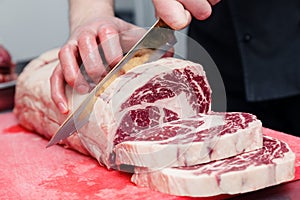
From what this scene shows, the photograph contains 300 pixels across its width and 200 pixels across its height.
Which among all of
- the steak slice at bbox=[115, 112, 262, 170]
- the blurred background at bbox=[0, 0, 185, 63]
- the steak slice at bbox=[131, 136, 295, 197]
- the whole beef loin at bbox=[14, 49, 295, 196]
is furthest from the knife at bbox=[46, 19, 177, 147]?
the blurred background at bbox=[0, 0, 185, 63]

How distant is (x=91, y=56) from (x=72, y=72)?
4.0 inches

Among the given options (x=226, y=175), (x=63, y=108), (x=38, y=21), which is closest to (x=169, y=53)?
(x=63, y=108)

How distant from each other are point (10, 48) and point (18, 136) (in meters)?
2.90

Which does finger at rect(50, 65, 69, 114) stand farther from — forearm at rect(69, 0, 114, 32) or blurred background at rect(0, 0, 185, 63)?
blurred background at rect(0, 0, 185, 63)

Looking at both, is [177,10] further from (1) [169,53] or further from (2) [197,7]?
(1) [169,53]

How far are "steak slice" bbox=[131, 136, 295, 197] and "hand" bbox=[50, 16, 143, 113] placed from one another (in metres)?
0.50

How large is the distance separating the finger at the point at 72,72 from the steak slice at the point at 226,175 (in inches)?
20.1

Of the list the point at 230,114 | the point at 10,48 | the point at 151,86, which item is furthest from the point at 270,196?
the point at 10,48

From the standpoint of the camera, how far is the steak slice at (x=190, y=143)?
1794mm

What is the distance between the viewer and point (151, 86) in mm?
2076

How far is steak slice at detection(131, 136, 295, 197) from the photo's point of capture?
1.70m

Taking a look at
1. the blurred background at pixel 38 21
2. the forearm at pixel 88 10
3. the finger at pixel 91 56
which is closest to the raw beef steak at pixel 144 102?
the finger at pixel 91 56

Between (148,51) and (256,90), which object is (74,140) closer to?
(148,51)

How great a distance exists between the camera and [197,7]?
6.81ft
